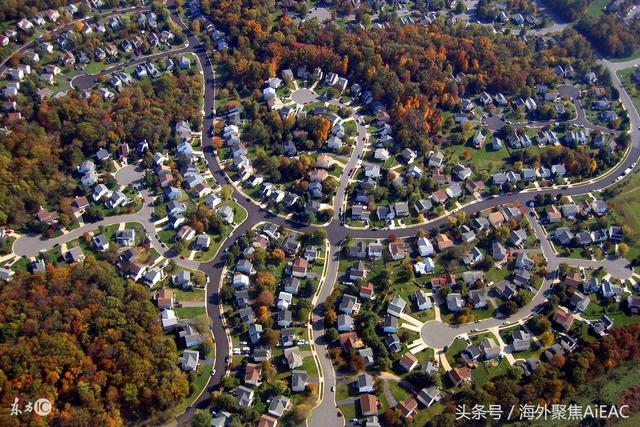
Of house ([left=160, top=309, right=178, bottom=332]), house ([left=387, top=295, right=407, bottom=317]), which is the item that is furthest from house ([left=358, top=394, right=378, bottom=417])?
house ([left=160, top=309, right=178, bottom=332])

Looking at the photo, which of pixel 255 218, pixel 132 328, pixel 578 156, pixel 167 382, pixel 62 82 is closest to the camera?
pixel 167 382

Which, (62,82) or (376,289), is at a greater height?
(62,82)

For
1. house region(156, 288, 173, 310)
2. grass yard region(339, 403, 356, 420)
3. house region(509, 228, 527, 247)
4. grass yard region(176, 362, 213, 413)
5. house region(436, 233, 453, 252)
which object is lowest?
grass yard region(176, 362, 213, 413)

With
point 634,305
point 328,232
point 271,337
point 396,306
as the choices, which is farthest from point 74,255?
point 634,305

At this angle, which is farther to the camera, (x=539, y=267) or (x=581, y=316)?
(x=539, y=267)

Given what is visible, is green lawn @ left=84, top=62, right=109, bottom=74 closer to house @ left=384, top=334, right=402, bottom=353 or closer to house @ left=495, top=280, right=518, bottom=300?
house @ left=384, top=334, right=402, bottom=353

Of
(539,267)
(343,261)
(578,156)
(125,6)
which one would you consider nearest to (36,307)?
(343,261)

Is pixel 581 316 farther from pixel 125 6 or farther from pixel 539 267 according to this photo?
pixel 125 6
